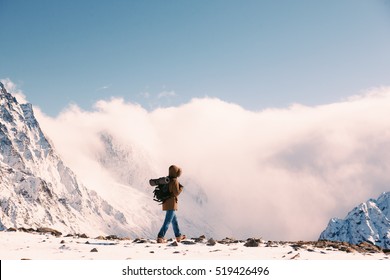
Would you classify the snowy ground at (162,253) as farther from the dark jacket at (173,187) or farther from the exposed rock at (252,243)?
the dark jacket at (173,187)

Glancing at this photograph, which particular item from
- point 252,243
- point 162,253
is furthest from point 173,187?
point 162,253

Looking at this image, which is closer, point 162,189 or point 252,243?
point 252,243

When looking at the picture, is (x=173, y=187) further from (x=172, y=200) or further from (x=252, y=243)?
(x=252, y=243)

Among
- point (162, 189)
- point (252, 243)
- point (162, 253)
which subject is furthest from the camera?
point (162, 189)

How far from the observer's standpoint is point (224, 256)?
1512 cm

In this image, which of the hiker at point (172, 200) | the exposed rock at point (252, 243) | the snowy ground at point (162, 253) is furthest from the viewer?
the hiker at point (172, 200)

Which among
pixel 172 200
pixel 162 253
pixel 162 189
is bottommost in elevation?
pixel 162 253

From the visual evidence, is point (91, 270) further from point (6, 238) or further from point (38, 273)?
point (6, 238)

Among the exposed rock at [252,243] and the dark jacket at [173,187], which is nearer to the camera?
the exposed rock at [252,243]

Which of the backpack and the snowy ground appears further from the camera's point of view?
the backpack

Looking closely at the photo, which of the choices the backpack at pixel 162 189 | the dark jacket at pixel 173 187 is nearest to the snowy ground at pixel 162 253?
the dark jacket at pixel 173 187

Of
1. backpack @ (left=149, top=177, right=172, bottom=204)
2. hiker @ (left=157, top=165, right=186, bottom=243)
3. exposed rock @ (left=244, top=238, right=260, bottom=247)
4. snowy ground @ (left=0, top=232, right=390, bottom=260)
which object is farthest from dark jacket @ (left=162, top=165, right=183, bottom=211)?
exposed rock @ (left=244, top=238, right=260, bottom=247)

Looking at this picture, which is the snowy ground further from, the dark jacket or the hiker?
the dark jacket

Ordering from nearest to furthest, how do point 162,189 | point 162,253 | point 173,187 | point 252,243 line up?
point 162,253
point 252,243
point 173,187
point 162,189
